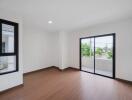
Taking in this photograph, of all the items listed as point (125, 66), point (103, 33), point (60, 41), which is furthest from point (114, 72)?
point (60, 41)

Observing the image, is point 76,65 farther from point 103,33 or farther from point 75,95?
point 75,95

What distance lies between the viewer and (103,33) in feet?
12.5

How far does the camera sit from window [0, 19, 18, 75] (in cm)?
248

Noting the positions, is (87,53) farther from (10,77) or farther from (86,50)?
(10,77)

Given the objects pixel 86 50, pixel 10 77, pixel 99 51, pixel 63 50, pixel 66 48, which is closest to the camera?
pixel 10 77

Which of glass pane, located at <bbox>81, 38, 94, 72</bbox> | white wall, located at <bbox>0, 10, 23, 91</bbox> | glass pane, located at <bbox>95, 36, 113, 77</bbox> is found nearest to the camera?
white wall, located at <bbox>0, 10, 23, 91</bbox>

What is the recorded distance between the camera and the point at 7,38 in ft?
8.68

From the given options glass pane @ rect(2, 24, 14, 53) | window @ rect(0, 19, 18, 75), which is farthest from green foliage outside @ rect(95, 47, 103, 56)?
glass pane @ rect(2, 24, 14, 53)

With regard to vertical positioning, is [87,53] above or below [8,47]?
below

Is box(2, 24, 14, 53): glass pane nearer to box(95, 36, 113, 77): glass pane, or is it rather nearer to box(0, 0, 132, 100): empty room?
box(0, 0, 132, 100): empty room

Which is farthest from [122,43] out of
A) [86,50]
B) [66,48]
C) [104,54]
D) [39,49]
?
[39,49]

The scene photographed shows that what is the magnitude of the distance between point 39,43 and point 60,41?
121cm

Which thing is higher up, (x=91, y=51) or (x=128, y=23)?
(x=128, y=23)

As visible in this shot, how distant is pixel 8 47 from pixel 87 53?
372 centimetres
